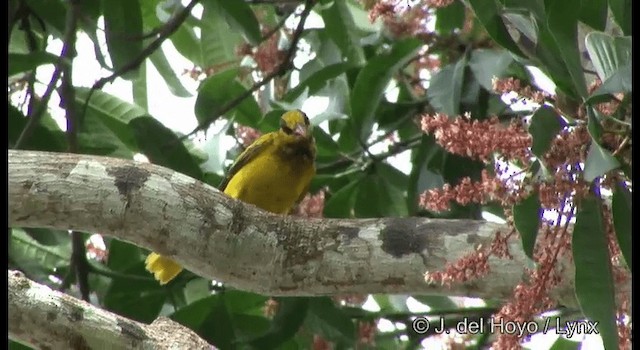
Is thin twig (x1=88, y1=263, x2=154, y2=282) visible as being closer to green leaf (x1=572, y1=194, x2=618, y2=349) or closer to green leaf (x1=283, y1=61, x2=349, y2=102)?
green leaf (x1=283, y1=61, x2=349, y2=102)

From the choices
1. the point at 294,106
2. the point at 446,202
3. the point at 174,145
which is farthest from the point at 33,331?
the point at 294,106

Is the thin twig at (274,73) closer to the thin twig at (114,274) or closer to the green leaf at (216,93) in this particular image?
the green leaf at (216,93)

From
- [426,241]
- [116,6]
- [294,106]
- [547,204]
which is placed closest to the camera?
[547,204]

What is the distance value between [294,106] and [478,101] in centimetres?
50

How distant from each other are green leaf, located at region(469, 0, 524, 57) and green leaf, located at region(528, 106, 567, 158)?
25 centimetres

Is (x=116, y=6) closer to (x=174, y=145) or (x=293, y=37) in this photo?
(x=174, y=145)

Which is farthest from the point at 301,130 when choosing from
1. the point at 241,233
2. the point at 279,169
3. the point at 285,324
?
the point at 241,233

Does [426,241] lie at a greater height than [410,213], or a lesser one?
lesser

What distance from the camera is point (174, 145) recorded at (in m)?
2.79

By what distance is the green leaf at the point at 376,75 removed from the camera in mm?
2834

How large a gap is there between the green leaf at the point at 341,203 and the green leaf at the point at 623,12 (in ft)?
4.07

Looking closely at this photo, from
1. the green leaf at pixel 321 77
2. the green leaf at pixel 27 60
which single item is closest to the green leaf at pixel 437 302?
the green leaf at pixel 321 77

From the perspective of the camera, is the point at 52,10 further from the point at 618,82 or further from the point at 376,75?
the point at 618,82

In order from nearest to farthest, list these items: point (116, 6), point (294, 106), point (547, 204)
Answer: point (547, 204)
point (116, 6)
point (294, 106)
